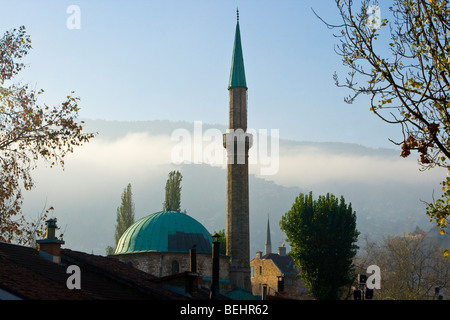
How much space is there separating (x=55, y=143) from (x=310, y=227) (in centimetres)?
2607

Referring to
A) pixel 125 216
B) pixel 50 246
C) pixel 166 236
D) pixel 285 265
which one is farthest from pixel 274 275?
pixel 50 246

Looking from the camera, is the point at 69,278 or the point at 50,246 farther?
the point at 50,246

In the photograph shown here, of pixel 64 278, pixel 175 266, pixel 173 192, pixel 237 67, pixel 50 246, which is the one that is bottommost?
pixel 64 278

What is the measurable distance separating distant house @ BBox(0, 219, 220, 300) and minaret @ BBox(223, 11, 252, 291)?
16.0 meters

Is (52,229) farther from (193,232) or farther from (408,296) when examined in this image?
(408,296)

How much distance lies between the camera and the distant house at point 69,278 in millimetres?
16041

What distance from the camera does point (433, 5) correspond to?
41.0ft

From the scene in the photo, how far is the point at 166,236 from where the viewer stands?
40.2 m

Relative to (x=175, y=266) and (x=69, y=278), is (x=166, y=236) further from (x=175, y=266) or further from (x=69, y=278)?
(x=69, y=278)

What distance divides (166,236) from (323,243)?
1066 centimetres

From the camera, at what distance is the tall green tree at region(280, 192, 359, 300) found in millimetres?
41062

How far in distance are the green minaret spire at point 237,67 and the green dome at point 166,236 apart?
35.7ft

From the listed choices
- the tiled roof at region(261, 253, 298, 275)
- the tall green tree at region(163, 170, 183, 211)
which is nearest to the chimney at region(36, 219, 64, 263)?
the tall green tree at region(163, 170, 183, 211)

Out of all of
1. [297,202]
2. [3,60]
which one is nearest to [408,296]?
[297,202]
